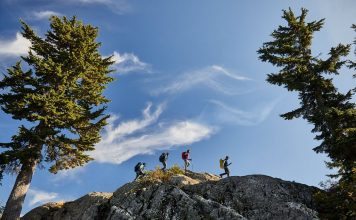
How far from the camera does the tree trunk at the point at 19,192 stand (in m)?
20.2

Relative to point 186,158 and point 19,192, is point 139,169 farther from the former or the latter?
point 19,192

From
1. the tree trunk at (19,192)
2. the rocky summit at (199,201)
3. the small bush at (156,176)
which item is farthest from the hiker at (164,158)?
the tree trunk at (19,192)

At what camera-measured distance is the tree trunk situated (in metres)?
20.2

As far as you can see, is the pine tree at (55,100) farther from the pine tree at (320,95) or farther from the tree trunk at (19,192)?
the pine tree at (320,95)

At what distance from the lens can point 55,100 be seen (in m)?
21.8

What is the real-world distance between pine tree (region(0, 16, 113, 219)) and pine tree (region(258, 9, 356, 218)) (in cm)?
1248

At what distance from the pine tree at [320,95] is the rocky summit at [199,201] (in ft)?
7.21

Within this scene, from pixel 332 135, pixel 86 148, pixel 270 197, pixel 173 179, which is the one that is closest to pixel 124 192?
pixel 173 179

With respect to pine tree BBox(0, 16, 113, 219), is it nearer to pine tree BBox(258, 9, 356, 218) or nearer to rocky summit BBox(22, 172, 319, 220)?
rocky summit BBox(22, 172, 319, 220)

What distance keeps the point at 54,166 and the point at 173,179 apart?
29.0 ft

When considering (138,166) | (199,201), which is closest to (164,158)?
(138,166)

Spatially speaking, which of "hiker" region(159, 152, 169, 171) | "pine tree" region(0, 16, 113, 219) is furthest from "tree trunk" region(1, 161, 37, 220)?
"hiker" region(159, 152, 169, 171)

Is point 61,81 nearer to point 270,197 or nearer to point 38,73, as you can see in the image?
point 38,73

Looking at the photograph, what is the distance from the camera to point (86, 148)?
23469 millimetres
